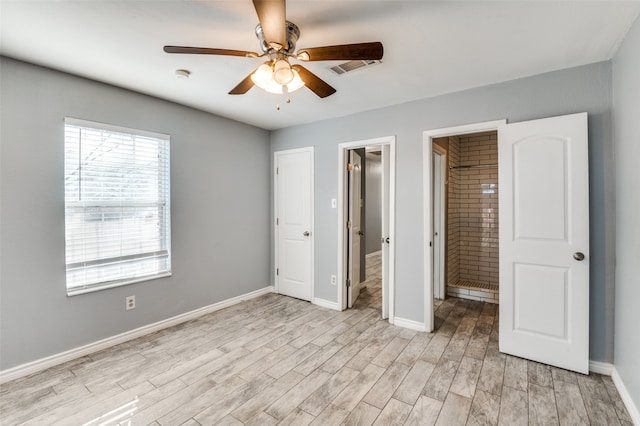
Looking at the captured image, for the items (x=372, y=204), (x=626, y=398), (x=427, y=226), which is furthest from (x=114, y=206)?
(x=372, y=204)

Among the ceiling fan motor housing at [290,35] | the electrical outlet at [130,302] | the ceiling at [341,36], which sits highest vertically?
the ceiling at [341,36]

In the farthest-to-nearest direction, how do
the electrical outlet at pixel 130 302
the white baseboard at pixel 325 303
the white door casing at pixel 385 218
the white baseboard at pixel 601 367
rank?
the white baseboard at pixel 325 303 < the white door casing at pixel 385 218 < the electrical outlet at pixel 130 302 < the white baseboard at pixel 601 367

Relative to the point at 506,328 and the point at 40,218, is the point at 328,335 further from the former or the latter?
the point at 40,218

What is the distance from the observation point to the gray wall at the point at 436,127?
227 centimetres

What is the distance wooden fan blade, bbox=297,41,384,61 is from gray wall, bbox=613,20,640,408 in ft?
5.55

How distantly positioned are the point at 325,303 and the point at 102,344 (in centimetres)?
243

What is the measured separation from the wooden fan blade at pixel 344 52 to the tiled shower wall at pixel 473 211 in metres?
3.33

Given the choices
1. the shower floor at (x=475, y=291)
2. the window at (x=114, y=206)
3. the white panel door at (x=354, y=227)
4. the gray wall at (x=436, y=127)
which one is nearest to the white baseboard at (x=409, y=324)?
the gray wall at (x=436, y=127)

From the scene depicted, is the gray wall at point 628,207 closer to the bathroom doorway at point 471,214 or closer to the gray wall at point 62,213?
the bathroom doorway at point 471,214

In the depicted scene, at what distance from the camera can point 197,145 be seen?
3520mm

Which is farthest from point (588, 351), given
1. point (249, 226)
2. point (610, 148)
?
point (249, 226)

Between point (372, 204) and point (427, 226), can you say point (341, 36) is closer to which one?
point (427, 226)

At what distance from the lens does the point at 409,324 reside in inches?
126

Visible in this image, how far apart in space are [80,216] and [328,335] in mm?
2621
